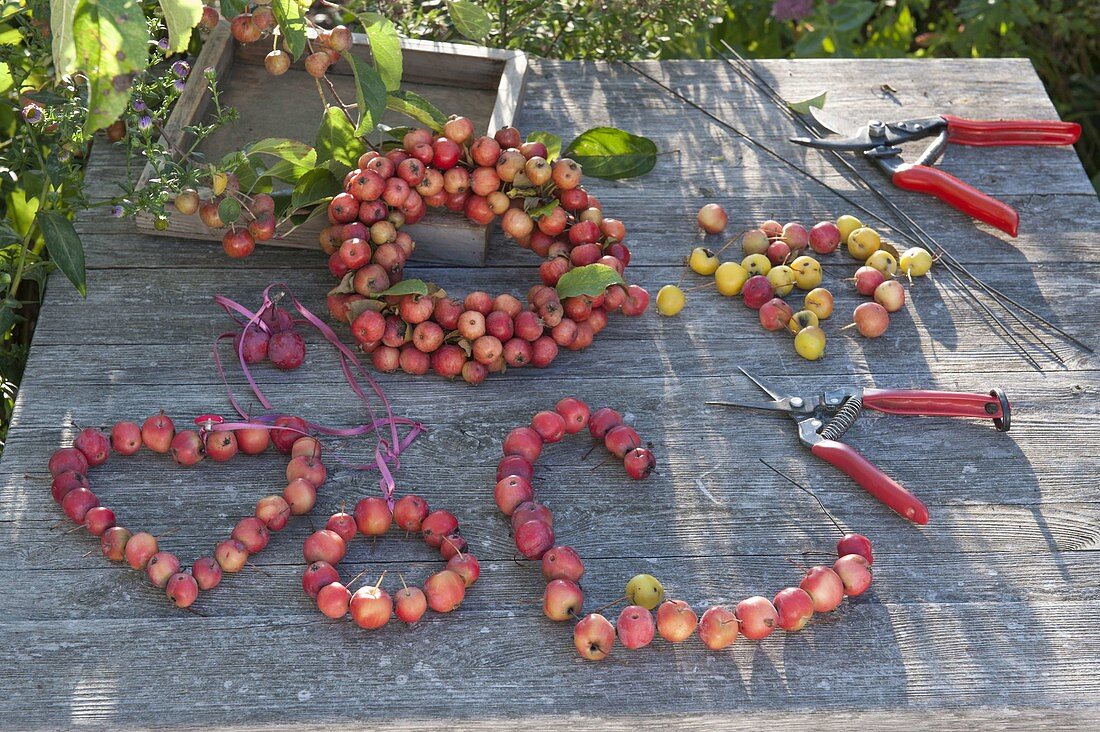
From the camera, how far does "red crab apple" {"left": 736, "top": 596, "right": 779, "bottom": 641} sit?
1.60 metres

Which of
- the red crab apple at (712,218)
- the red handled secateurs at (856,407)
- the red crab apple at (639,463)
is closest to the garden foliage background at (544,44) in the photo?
the red crab apple at (712,218)

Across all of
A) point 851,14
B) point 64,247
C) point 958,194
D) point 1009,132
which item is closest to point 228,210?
point 64,247

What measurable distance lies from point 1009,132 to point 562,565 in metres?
1.61

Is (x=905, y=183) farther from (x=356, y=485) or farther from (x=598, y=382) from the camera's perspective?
(x=356, y=485)

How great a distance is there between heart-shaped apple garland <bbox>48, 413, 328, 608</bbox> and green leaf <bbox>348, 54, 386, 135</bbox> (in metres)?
0.56

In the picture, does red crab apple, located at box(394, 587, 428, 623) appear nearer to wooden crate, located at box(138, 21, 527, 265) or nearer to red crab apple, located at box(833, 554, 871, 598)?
red crab apple, located at box(833, 554, 871, 598)

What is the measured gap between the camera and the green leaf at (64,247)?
201 cm

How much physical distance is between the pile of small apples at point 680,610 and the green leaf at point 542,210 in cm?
71

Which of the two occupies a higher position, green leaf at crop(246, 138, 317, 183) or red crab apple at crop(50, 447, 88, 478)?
green leaf at crop(246, 138, 317, 183)

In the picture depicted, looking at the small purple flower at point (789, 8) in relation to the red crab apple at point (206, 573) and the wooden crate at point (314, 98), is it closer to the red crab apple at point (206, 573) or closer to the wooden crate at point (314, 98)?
the wooden crate at point (314, 98)

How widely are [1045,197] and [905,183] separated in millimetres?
318

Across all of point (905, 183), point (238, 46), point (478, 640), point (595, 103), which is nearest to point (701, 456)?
point (478, 640)

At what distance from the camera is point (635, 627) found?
5.17 ft

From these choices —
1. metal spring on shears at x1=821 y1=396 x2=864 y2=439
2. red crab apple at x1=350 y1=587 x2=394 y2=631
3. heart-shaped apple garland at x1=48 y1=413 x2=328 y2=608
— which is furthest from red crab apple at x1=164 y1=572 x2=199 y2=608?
metal spring on shears at x1=821 y1=396 x2=864 y2=439
